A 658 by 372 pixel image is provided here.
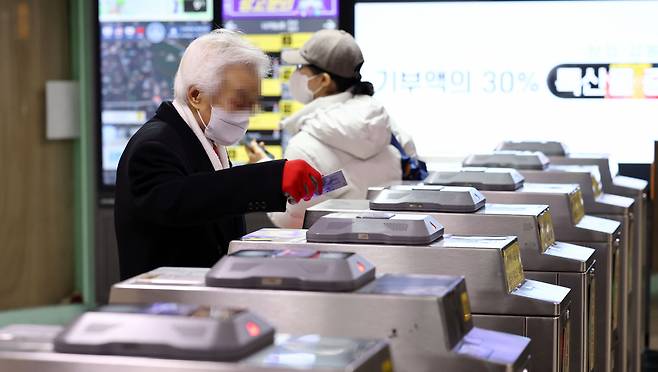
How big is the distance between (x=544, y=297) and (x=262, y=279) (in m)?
0.92

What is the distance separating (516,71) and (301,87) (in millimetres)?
2345

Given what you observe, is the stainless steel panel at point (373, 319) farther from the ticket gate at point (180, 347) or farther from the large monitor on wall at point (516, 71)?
the large monitor on wall at point (516, 71)

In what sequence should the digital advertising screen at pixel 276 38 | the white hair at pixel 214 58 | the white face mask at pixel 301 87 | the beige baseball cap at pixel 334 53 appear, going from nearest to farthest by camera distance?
1. the white hair at pixel 214 58
2. the beige baseball cap at pixel 334 53
3. the white face mask at pixel 301 87
4. the digital advertising screen at pixel 276 38

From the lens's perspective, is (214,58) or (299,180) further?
(214,58)

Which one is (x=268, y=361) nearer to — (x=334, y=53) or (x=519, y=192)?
(x=519, y=192)

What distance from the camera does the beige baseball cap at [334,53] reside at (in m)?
4.40

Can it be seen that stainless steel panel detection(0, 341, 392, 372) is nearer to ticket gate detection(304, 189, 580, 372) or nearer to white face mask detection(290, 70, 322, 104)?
ticket gate detection(304, 189, 580, 372)

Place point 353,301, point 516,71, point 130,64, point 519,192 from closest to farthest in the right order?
1. point 353,301
2. point 519,192
3. point 516,71
4. point 130,64

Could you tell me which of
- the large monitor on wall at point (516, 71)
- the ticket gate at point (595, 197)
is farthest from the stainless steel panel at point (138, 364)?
the large monitor on wall at point (516, 71)

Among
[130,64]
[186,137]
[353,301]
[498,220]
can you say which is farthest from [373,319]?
[130,64]

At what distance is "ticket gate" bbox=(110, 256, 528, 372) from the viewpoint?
198cm

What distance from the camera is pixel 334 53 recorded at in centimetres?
440

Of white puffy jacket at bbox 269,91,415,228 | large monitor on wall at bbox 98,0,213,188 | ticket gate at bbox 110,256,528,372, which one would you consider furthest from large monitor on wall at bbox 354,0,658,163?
ticket gate at bbox 110,256,528,372

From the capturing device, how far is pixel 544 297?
2.72 m
